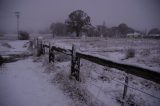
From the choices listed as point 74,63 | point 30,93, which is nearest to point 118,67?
point 74,63

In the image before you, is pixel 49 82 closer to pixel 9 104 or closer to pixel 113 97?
Answer: pixel 9 104

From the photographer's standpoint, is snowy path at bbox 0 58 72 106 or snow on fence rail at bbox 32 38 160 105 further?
snowy path at bbox 0 58 72 106

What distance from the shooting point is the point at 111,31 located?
96500 millimetres

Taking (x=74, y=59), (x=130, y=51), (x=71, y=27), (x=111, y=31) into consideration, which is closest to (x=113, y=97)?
(x=74, y=59)

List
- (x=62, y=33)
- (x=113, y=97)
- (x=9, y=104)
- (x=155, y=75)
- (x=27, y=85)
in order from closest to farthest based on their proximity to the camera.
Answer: (x=155, y=75), (x=9, y=104), (x=113, y=97), (x=27, y=85), (x=62, y=33)

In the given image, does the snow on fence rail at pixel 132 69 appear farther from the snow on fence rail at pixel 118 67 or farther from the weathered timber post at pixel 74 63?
the weathered timber post at pixel 74 63

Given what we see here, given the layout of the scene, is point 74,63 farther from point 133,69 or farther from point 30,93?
→ point 133,69

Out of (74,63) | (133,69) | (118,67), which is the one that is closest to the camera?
(133,69)

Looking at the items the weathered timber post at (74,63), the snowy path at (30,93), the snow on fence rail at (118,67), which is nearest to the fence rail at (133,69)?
the snow on fence rail at (118,67)

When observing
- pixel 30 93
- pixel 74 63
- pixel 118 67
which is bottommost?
pixel 30 93

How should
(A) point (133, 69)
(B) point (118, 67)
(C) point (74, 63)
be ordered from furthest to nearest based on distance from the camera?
(C) point (74, 63)
(B) point (118, 67)
(A) point (133, 69)

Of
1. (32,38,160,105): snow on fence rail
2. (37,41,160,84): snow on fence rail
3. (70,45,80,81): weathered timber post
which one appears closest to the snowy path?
(70,45,80,81): weathered timber post

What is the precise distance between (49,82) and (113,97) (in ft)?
7.85

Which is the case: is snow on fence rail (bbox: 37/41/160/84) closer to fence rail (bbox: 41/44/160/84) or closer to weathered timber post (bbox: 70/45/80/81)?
fence rail (bbox: 41/44/160/84)
